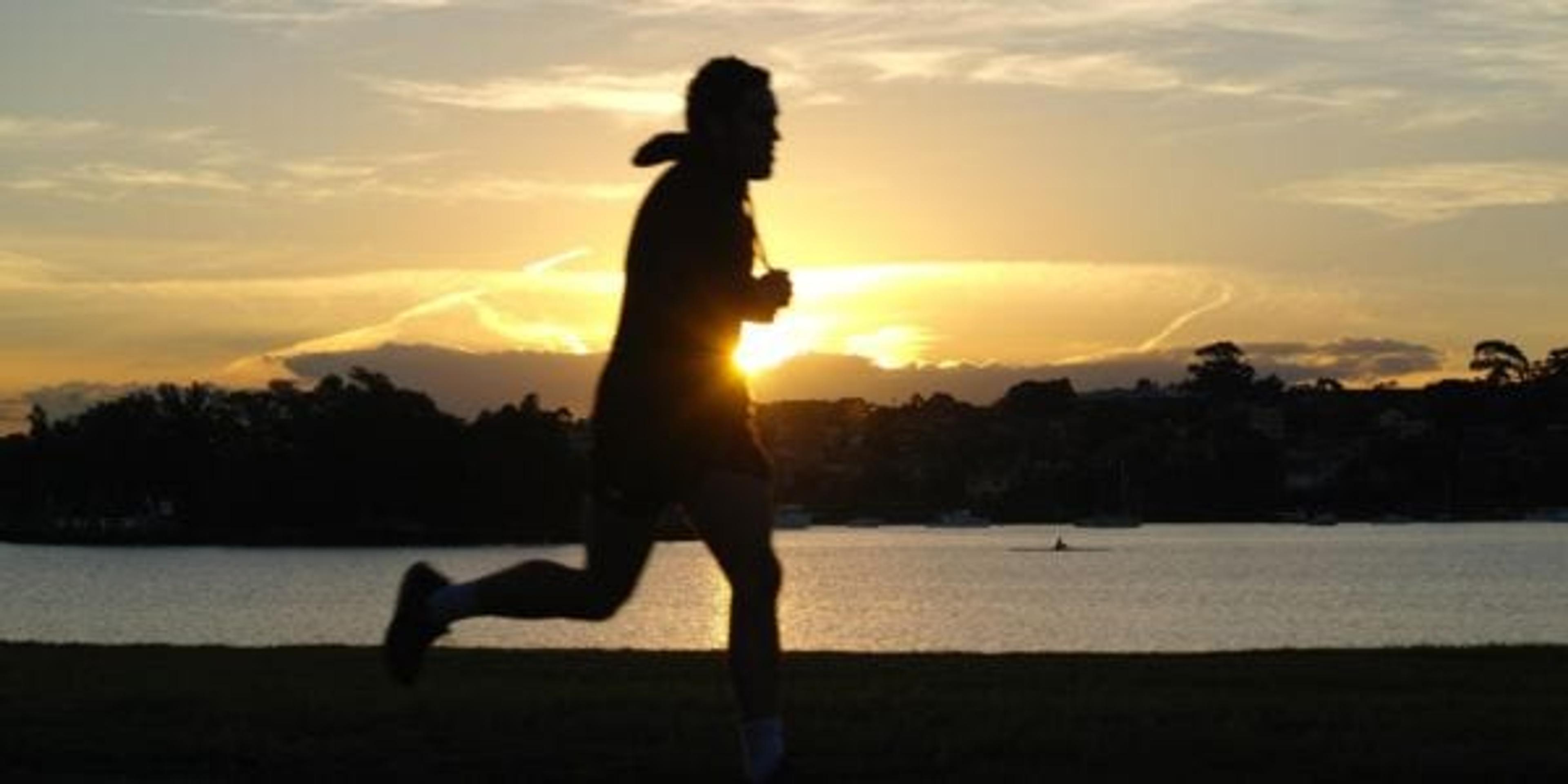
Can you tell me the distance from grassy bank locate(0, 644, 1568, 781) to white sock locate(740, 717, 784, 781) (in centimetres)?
116

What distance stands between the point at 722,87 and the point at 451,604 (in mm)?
2060

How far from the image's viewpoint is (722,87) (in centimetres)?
873

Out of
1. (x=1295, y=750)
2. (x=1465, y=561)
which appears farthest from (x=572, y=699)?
(x=1465, y=561)

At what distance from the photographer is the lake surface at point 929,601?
61.3m

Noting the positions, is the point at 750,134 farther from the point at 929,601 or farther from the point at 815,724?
the point at 929,601

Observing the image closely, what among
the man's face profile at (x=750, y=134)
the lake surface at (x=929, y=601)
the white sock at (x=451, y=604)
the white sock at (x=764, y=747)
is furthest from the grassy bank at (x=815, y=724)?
the lake surface at (x=929, y=601)

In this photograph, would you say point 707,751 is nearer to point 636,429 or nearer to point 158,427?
point 636,429

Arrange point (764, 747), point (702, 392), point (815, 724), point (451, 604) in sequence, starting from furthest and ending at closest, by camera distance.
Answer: point (815, 724)
point (451, 604)
point (764, 747)
point (702, 392)

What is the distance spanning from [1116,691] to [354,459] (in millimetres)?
176460

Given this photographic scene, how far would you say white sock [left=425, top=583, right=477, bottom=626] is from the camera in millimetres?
9281

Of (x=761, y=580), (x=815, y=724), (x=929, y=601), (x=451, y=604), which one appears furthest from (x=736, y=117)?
(x=929, y=601)

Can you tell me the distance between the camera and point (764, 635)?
873cm

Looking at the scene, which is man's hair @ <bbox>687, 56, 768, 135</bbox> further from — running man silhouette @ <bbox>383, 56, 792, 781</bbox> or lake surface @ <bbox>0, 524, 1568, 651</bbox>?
lake surface @ <bbox>0, 524, 1568, 651</bbox>

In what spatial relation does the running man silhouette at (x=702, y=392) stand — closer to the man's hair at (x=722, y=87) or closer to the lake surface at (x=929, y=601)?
the man's hair at (x=722, y=87)
